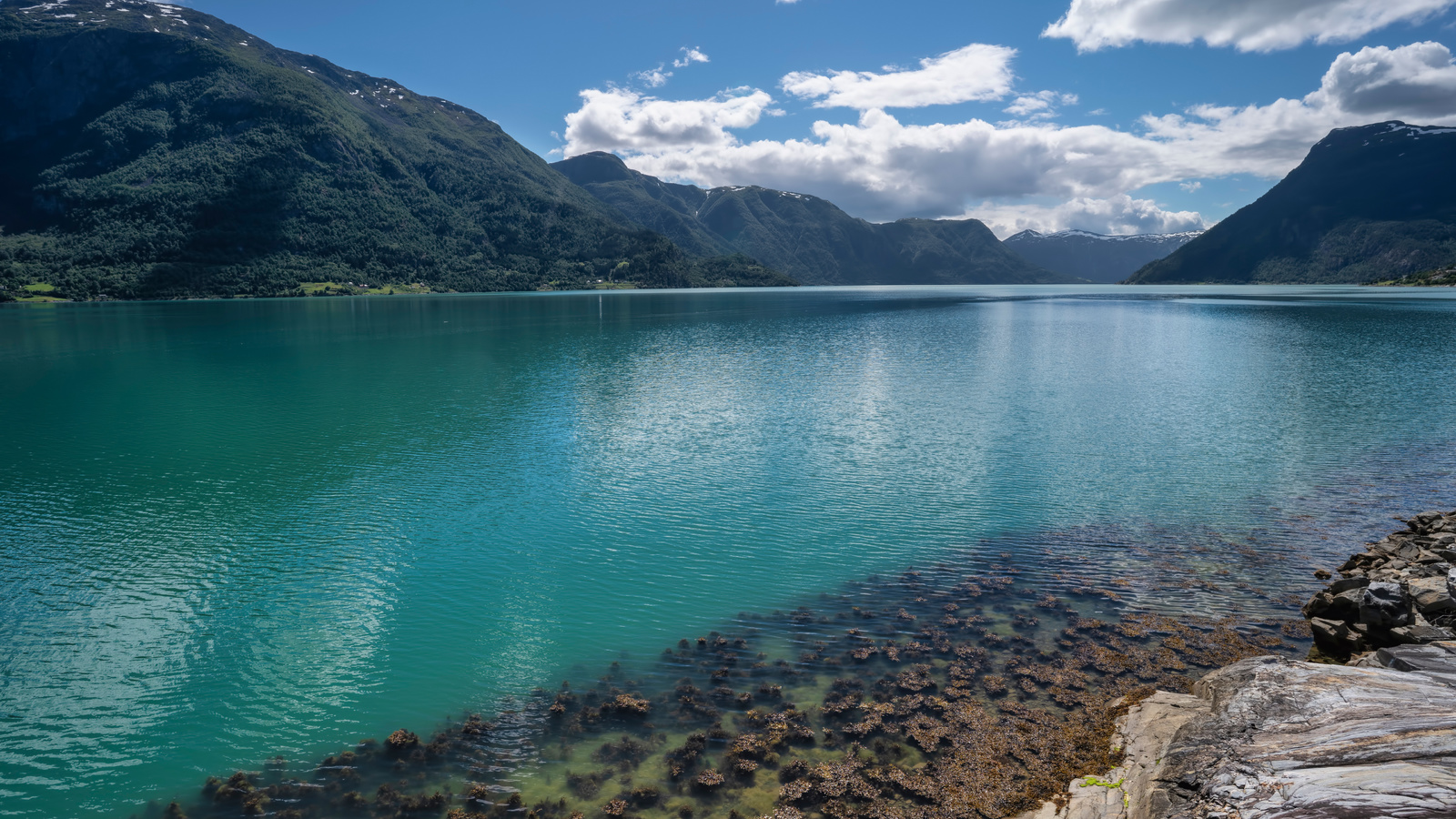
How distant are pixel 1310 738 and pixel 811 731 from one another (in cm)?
776

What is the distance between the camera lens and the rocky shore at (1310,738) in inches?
324

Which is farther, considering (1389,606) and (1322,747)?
(1389,606)

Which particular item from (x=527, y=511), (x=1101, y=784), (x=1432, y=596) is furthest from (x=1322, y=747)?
(x=527, y=511)

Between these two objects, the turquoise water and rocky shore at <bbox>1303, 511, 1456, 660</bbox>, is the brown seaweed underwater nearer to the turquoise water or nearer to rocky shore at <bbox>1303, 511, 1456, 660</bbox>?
rocky shore at <bbox>1303, 511, 1456, 660</bbox>

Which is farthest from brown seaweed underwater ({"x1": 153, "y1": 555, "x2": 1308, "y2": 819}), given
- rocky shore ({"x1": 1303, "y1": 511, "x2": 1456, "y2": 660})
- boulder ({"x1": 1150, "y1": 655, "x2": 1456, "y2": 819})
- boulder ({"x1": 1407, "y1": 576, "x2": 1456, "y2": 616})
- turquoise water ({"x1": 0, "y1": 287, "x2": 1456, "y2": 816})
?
boulder ({"x1": 1407, "y1": 576, "x2": 1456, "y2": 616})

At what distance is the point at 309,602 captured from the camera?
19422 mm

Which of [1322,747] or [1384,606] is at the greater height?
[1322,747]

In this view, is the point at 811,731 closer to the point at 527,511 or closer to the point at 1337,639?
the point at 1337,639

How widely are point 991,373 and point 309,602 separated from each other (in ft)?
181

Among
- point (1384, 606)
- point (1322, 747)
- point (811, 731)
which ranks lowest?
point (811, 731)

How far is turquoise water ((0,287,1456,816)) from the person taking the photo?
15.4m

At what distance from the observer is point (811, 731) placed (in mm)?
13273

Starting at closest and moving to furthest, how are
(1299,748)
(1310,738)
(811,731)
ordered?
(1299,748) → (1310,738) → (811,731)

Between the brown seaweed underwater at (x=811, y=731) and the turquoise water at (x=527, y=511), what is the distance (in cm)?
121
